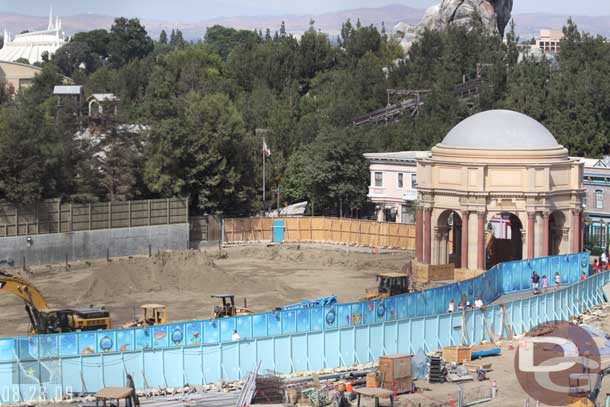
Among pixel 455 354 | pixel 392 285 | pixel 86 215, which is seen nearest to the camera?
pixel 455 354

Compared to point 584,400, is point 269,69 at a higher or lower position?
higher

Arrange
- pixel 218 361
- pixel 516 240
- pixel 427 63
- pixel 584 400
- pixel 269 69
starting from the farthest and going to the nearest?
pixel 269 69
pixel 427 63
pixel 516 240
pixel 218 361
pixel 584 400

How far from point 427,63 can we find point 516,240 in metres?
82.6

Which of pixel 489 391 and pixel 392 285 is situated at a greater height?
pixel 392 285

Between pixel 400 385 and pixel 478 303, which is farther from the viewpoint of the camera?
pixel 478 303

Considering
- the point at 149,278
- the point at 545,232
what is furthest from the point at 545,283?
the point at 149,278

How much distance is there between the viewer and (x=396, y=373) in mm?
55500

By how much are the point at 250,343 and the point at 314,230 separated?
47340 mm

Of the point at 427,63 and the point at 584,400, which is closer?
the point at 584,400

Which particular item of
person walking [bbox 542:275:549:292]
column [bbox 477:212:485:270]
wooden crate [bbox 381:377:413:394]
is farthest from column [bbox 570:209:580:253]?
wooden crate [bbox 381:377:413:394]

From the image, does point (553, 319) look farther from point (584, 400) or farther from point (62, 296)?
point (62, 296)

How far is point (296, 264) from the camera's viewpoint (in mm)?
93938

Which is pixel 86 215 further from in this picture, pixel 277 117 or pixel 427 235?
pixel 277 117

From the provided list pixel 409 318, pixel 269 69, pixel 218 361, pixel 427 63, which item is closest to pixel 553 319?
pixel 409 318
